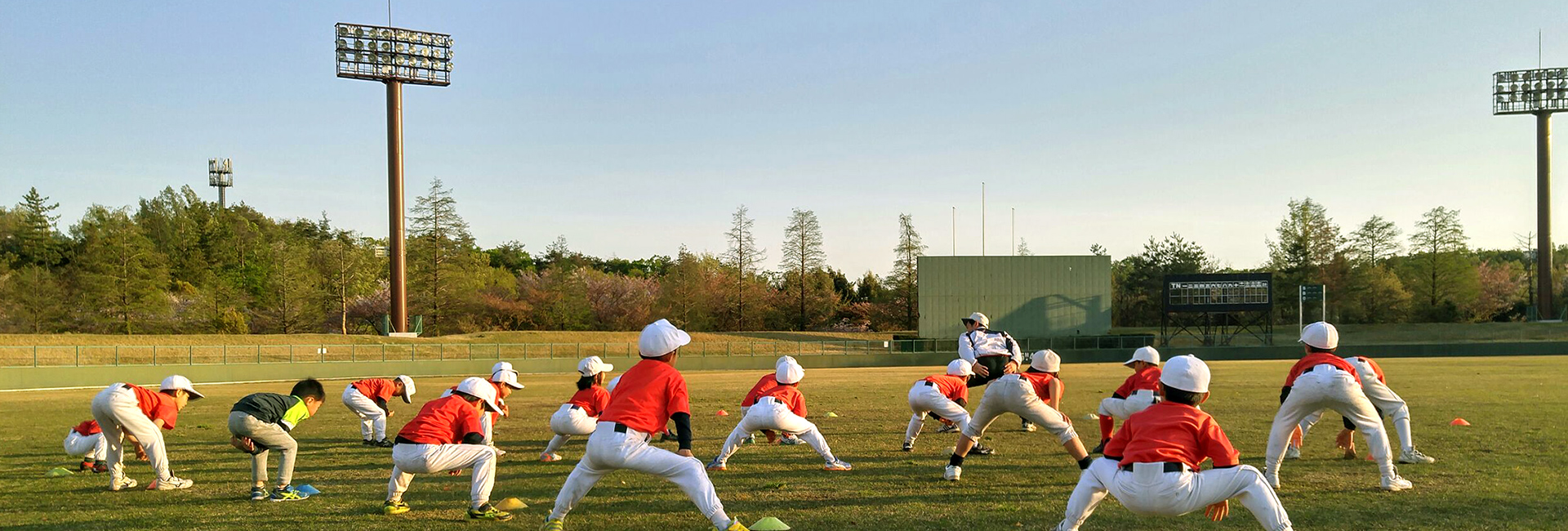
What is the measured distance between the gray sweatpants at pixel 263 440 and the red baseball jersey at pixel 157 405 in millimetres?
1498

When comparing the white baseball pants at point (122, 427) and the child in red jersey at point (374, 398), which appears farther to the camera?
the child in red jersey at point (374, 398)

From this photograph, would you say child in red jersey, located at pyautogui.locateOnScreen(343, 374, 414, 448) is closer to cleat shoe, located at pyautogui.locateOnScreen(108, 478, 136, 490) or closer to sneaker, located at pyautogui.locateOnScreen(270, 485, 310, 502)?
cleat shoe, located at pyautogui.locateOnScreen(108, 478, 136, 490)

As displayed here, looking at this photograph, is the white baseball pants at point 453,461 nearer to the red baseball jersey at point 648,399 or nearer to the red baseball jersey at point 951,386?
the red baseball jersey at point 648,399

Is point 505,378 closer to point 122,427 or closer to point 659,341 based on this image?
point 122,427

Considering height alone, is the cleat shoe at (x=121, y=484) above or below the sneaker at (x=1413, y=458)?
below

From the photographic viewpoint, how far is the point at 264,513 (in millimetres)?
9195

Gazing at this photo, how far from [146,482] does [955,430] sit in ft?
36.4

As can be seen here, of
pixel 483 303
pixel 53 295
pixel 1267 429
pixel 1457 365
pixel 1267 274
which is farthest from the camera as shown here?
pixel 483 303

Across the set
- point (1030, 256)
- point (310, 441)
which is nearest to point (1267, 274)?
point (1030, 256)

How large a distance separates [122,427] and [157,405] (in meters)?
0.46

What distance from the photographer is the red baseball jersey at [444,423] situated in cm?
870

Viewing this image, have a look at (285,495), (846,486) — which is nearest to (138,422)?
(285,495)

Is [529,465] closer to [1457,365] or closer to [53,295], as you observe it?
[1457,365]

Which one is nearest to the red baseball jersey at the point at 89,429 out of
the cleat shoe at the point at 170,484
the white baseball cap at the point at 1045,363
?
the cleat shoe at the point at 170,484
